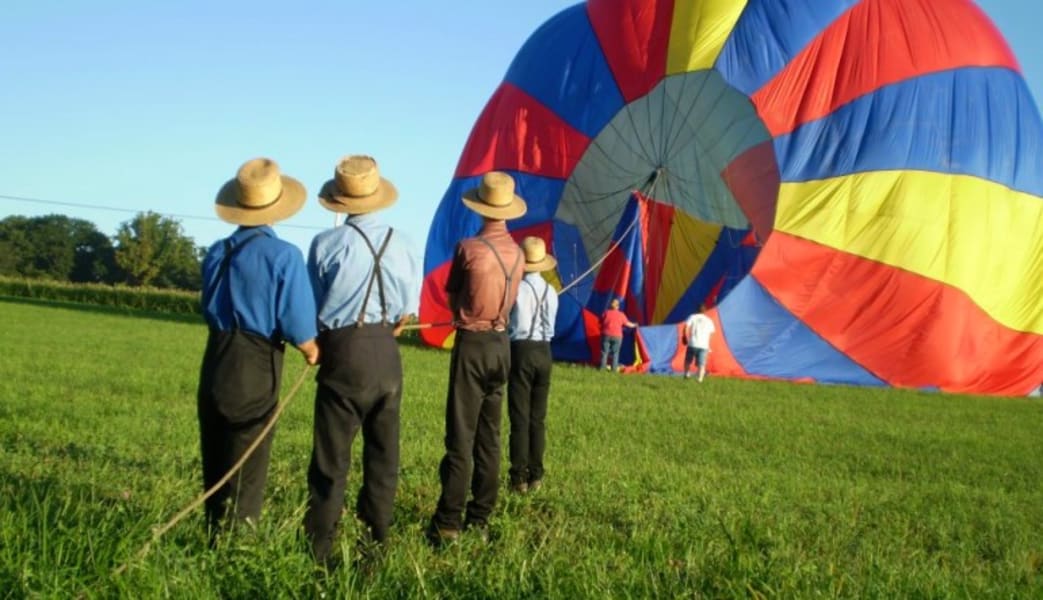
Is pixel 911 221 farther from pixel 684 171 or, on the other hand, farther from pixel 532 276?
pixel 532 276

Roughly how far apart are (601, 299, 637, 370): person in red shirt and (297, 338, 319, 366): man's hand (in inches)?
531

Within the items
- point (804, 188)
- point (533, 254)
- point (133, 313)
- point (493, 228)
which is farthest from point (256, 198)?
point (133, 313)

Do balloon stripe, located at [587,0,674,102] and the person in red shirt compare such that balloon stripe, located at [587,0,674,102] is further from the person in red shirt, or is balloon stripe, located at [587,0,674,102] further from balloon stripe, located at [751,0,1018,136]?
the person in red shirt

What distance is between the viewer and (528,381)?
748cm

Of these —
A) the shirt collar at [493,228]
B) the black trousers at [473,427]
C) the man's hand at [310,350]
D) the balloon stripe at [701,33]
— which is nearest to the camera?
the man's hand at [310,350]

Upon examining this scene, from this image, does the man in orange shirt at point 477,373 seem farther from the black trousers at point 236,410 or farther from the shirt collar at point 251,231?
the shirt collar at point 251,231

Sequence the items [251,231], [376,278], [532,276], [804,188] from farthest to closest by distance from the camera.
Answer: [804,188] < [532,276] < [376,278] < [251,231]

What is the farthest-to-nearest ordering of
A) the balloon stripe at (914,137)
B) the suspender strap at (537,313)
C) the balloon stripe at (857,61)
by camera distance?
the balloon stripe at (857,61) → the balloon stripe at (914,137) → the suspender strap at (537,313)

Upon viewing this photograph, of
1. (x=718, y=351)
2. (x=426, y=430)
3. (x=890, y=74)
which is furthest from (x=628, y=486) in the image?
(x=890, y=74)

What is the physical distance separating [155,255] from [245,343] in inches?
3652

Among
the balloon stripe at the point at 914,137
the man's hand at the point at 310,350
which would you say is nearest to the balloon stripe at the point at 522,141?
the balloon stripe at the point at 914,137

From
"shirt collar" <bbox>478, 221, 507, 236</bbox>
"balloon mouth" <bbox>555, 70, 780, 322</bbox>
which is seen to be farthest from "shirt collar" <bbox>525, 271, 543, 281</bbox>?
"balloon mouth" <bbox>555, 70, 780, 322</bbox>

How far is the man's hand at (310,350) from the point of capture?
479cm

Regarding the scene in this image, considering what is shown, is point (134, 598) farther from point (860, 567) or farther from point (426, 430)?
point (426, 430)
